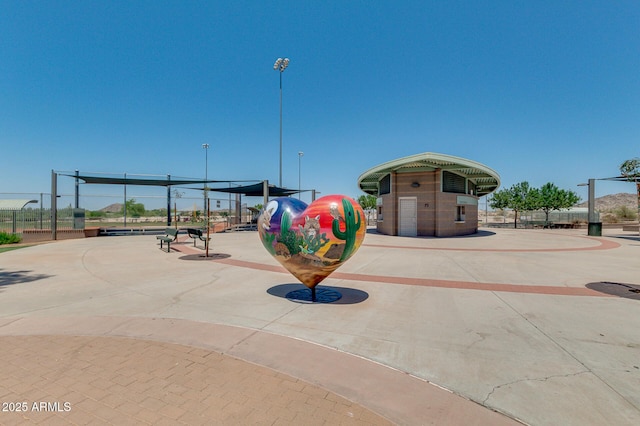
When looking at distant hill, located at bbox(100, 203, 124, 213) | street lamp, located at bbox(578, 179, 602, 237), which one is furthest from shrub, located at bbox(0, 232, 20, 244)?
street lamp, located at bbox(578, 179, 602, 237)

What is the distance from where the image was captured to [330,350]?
13.6ft

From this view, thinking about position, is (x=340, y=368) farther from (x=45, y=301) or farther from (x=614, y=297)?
(x=614, y=297)

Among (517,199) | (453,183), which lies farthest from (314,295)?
(517,199)

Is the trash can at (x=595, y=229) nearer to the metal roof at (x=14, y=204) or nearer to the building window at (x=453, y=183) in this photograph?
the building window at (x=453, y=183)

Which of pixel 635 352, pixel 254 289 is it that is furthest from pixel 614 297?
pixel 254 289

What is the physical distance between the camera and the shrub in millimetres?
17909

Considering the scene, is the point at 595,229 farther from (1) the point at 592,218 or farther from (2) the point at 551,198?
(2) the point at 551,198

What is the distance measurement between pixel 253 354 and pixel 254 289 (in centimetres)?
363

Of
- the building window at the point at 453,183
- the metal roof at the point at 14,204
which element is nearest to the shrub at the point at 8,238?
the metal roof at the point at 14,204

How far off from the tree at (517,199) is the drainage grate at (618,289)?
126ft

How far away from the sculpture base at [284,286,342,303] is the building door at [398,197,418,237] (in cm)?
1844

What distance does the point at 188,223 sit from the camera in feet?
117

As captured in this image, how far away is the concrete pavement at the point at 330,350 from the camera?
2896 mm

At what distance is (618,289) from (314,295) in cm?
829
